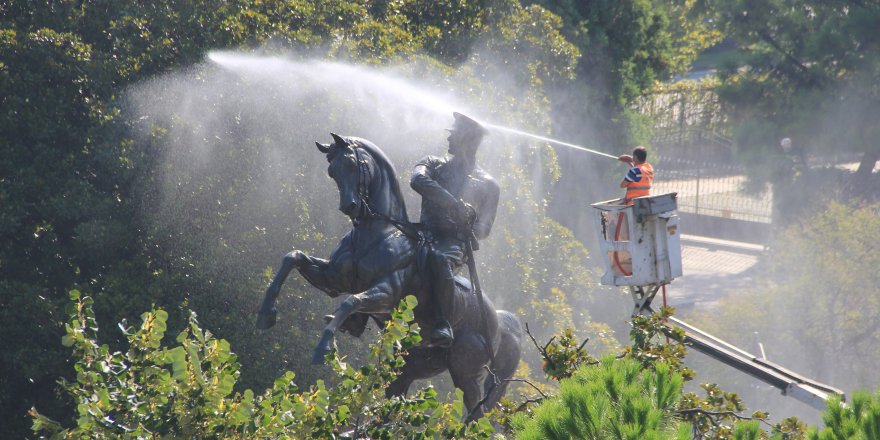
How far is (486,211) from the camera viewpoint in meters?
10.3

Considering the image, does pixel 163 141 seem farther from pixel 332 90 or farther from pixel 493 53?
pixel 493 53

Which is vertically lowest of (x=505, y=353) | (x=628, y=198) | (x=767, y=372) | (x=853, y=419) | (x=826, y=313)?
(x=826, y=313)

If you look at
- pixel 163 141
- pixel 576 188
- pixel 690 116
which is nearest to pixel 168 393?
pixel 163 141

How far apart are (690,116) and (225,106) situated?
22.7 m

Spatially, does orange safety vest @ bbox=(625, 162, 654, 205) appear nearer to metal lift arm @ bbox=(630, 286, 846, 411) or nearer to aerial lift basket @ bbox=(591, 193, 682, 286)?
aerial lift basket @ bbox=(591, 193, 682, 286)

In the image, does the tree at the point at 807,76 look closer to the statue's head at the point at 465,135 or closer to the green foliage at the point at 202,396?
the statue's head at the point at 465,135

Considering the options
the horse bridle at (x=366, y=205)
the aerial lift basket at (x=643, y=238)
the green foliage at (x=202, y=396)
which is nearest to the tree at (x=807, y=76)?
the aerial lift basket at (x=643, y=238)

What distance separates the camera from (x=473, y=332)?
35.3ft

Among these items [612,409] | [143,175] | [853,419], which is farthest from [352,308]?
[143,175]

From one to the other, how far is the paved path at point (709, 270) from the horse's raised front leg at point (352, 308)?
54.8 feet

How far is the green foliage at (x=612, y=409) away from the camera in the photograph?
5883 mm

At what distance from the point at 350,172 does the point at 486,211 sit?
150cm

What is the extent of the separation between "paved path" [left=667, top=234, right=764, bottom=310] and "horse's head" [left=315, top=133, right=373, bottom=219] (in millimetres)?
16927

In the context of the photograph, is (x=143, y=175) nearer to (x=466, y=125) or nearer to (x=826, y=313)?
(x=466, y=125)
